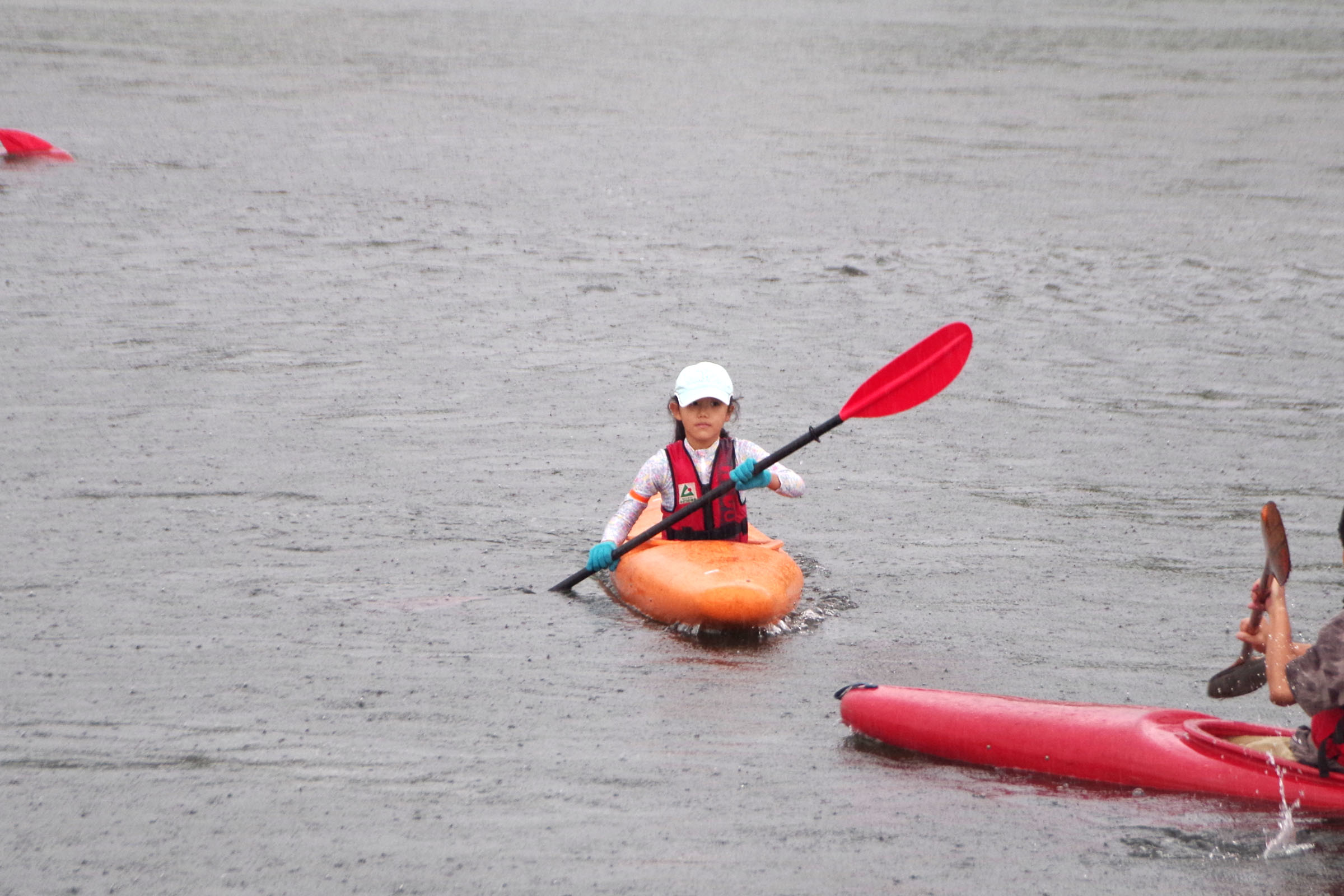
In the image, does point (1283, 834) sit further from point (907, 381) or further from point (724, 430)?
point (724, 430)

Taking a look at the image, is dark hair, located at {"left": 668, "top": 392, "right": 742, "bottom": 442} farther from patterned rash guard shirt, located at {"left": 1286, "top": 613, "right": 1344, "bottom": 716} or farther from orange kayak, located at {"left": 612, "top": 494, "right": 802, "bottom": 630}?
patterned rash guard shirt, located at {"left": 1286, "top": 613, "right": 1344, "bottom": 716}

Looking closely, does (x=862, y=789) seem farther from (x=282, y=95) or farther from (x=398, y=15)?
(x=398, y=15)

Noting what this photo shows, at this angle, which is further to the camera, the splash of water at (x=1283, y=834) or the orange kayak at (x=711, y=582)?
the orange kayak at (x=711, y=582)

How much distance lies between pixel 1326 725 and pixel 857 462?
16.3 feet

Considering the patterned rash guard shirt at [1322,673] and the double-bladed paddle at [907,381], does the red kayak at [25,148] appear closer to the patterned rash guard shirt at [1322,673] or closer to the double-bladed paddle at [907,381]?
the double-bladed paddle at [907,381]

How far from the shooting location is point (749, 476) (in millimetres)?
6953

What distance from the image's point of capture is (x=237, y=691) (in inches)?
243

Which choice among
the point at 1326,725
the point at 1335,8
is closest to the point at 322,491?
the point at 1326,725

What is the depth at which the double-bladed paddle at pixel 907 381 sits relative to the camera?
7.32 metres

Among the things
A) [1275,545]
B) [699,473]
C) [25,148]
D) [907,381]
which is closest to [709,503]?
[699,473]

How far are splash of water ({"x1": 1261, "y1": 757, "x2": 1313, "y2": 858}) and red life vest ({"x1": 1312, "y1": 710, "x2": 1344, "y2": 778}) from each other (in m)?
0.13

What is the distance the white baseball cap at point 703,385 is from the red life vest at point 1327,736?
9.70 ft

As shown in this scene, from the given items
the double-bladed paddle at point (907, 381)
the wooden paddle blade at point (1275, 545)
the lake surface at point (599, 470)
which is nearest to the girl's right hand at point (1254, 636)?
the wooden paddle blade at point (1275, 545)

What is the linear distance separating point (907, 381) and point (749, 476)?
3.25 ft
